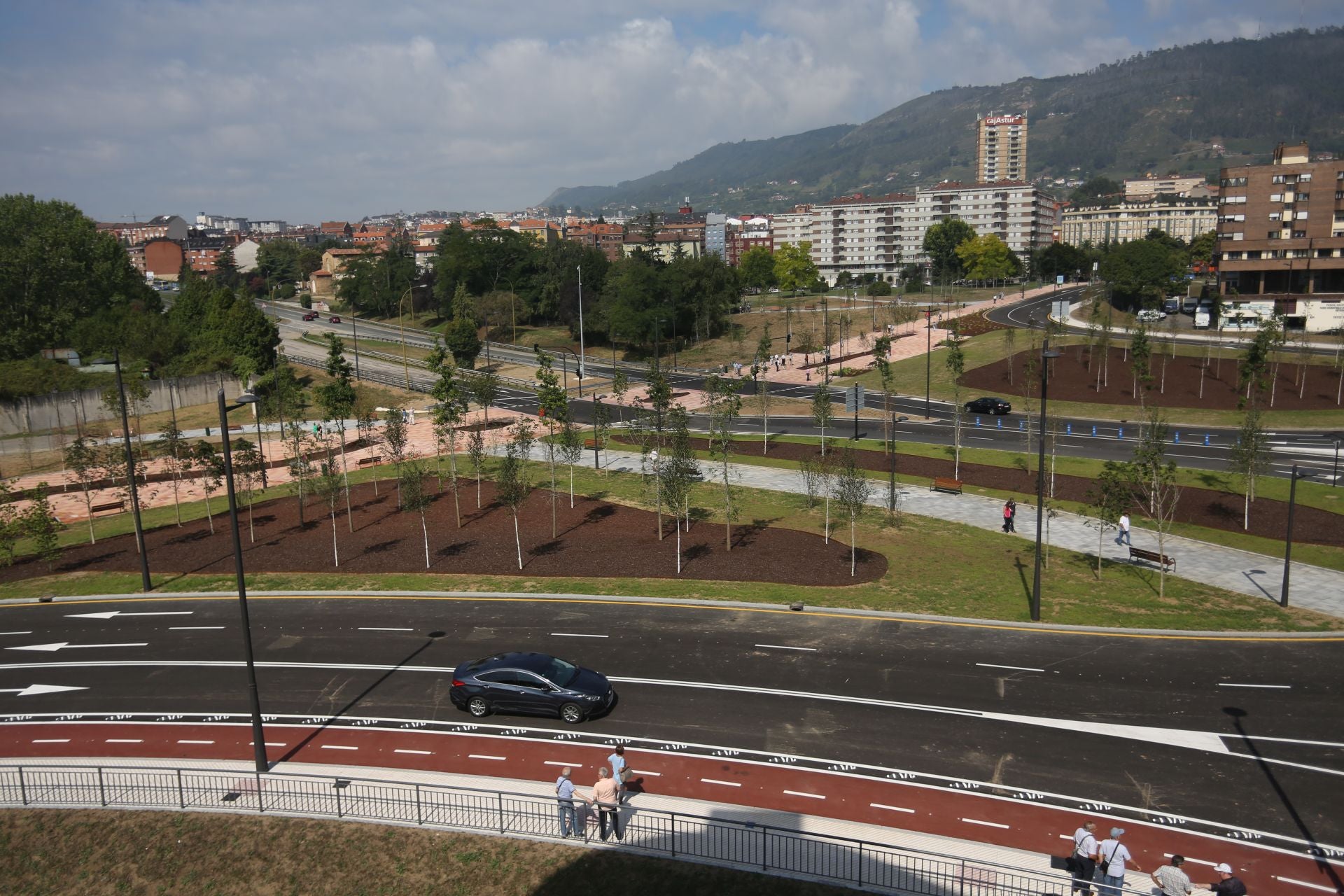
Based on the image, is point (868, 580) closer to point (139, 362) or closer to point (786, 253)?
point (139, 362)

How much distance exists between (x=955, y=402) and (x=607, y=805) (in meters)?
39.8

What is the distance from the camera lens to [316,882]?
15.1m

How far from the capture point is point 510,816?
16172 mm

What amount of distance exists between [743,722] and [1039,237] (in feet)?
668

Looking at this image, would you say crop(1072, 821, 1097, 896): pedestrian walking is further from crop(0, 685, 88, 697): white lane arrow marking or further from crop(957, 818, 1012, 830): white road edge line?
crop(0, 685, 88, 697): white lane arrow marking

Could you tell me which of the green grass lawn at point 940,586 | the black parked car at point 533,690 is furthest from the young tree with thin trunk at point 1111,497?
the black parked car at point 533,690

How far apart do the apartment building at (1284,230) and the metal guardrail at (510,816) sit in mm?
88474

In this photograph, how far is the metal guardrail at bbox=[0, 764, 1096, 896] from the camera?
13953 mm

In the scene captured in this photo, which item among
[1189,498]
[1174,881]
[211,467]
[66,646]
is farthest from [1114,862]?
[211,467]

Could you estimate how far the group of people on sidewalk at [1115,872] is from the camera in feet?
42.1

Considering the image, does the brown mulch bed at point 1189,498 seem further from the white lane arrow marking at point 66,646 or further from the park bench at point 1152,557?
the white lane arrow marking at point 66,646

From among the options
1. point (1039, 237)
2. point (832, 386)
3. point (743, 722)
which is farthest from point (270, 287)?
point (743, 722)

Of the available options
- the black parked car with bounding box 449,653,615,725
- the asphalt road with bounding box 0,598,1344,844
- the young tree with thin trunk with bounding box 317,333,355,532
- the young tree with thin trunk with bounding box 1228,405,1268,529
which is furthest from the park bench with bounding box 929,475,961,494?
the young tree with thin trunk with bounding box 317,333,355,532

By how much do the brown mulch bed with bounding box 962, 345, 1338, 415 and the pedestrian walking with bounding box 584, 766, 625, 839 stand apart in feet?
172
